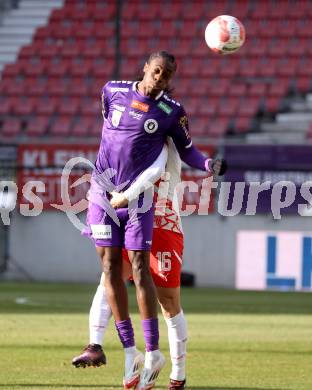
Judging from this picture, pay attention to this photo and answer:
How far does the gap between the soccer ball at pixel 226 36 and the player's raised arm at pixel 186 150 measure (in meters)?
1.47

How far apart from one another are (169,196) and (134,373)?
117cm

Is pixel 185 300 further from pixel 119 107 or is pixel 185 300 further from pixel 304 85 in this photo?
pixel 119 107

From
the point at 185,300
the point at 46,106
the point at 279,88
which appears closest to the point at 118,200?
the point at 185,300

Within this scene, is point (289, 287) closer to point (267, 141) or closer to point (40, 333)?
point (267, 141)

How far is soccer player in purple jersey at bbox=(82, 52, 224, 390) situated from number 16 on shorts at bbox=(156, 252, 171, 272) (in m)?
0.17

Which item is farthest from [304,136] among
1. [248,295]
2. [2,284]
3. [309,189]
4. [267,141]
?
[2,284]

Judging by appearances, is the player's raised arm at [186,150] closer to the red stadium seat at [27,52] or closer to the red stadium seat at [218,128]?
the red stadium seat at [218,128]

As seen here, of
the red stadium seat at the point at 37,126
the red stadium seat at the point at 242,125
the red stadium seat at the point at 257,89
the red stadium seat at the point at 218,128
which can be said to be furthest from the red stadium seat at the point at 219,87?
the red stadium seat at the point at 37,126

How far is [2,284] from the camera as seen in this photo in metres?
19.4

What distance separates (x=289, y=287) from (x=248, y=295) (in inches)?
51.9

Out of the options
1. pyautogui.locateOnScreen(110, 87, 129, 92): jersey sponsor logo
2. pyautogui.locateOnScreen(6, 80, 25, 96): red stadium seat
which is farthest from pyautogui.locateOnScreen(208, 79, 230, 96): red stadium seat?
pyautogui.locateOnScreen(110, 87, 129, 92): jersey sponsor logo

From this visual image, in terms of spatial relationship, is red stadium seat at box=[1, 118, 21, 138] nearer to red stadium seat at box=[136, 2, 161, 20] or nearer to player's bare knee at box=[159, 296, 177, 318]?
red stadium seat at box=[136, 2, 161, 20]

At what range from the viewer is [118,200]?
7207mm

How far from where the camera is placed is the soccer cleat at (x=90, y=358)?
7.27m
